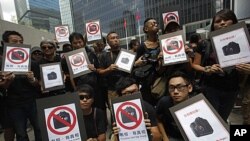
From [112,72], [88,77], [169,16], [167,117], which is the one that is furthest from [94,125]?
[169,16]

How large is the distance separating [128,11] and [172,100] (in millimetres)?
60151

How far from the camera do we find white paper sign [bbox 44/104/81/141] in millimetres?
2246

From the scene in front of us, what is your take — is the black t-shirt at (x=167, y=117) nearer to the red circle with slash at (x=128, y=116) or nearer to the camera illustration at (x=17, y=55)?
the red circle with slash at (x=128, y=116)

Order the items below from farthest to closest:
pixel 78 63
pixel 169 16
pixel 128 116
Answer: pixel 78 63 → pixel 169 16 → pixel 128 116

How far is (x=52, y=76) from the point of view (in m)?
3.37

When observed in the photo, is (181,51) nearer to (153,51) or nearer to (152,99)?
(153,51)

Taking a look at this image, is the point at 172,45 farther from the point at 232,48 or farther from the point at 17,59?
the point at 17,59

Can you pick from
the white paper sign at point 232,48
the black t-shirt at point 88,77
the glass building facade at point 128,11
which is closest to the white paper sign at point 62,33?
the black t-shirt at point 88,77

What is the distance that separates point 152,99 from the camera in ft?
11.0

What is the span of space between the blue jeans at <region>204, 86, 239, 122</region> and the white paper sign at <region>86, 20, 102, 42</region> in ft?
8.70

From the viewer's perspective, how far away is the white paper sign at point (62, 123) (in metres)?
2.25

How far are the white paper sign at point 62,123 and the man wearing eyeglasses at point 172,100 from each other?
0.93 metres

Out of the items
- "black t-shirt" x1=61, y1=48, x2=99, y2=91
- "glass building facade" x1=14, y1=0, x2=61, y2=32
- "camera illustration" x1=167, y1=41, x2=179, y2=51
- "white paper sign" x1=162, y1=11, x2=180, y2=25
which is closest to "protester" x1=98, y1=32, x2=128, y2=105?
"black t-shirt" x1=61, y1=48, x2=99, y2=91

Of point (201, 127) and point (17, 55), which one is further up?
point (17, 55)
